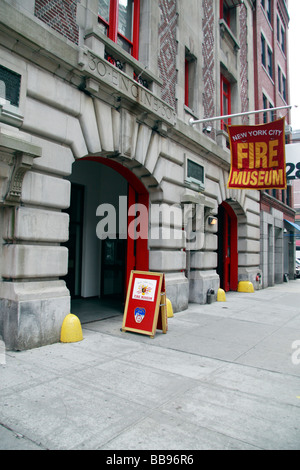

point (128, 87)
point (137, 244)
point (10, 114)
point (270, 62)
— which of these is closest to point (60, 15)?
point (128, 87)

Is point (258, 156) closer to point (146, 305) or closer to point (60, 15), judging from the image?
point (146, 305)

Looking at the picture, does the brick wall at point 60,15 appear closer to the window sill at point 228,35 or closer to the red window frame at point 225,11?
the window sill at point 228,35

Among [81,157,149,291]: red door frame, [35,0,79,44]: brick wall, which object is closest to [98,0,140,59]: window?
[35,0,79,44]: brick wall

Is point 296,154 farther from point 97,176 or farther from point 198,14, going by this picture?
point 97,176

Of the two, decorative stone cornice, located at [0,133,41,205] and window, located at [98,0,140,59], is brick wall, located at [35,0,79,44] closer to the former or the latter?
window, located at [98,0,140,59]

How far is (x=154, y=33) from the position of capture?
30.7 feet

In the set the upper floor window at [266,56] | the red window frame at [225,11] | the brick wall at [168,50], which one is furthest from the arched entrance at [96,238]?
the upper floor window at [266,56]

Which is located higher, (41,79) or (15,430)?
(41,79)

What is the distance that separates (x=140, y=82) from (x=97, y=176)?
4.21 meters

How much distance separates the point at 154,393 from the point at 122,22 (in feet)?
29.0

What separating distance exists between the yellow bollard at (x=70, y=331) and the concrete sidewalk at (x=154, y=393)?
183 millimetres

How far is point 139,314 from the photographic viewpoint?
7.02 meters

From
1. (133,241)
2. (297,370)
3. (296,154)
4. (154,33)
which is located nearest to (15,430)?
(297,370)

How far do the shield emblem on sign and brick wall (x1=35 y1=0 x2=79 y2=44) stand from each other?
5686 mm
